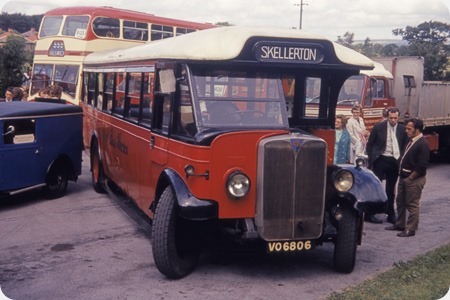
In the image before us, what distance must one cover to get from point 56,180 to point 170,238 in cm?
535

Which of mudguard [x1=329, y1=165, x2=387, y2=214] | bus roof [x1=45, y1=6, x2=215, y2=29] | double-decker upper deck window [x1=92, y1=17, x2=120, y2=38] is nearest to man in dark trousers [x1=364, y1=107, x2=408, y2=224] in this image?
mudguard [x1=329, y1=165, x2=387, y2=214]

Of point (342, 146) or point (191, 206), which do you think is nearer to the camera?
point (191, 206)

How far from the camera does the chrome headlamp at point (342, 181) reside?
700 centimetres

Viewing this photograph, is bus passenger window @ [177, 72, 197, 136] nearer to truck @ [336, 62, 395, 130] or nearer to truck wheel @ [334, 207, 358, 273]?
truck wheel @ [334, 207, 358, 273]

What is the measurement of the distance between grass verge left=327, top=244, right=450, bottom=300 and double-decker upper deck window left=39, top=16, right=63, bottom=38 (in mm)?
15019

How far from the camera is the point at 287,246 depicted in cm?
658

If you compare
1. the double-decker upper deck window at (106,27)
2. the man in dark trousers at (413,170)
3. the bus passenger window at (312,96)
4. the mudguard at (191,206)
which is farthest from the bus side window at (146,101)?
the double-decker upper deck window at (106,27)

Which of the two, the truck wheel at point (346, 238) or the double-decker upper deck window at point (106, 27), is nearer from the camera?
the truck wheel at point (346, 238)

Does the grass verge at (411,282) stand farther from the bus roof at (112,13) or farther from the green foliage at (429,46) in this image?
the green foliage at (429,46)

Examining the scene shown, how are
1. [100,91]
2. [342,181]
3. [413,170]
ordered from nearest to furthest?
[342,181]
[413,170]
[100,91]

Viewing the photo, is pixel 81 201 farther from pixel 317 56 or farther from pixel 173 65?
pixel 317 56

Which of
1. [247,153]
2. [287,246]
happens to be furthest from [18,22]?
[287,246]

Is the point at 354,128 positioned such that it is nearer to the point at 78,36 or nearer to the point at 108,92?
the point at 108,92

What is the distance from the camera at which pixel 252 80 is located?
22.7 feet
